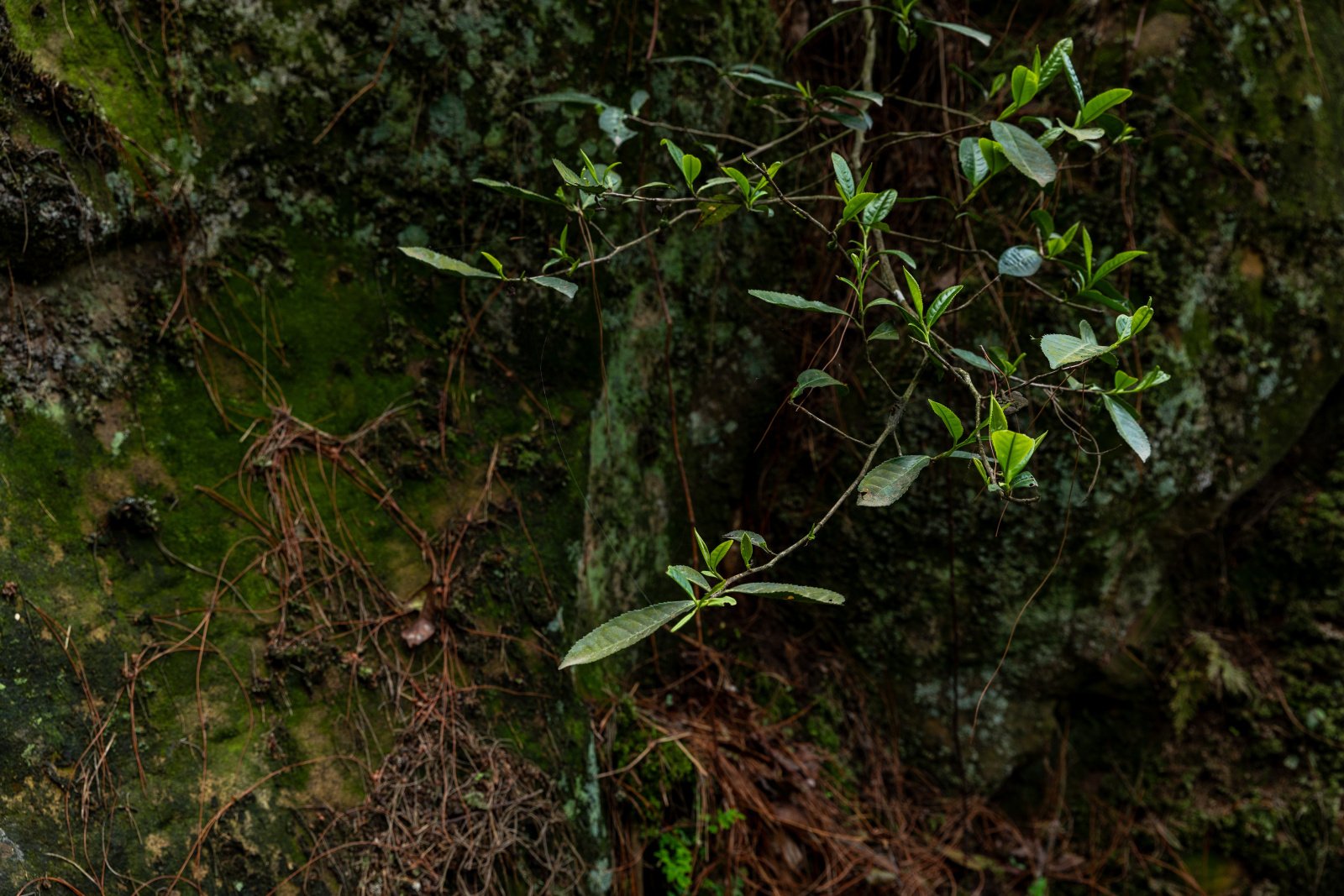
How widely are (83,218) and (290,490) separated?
0.76 metres

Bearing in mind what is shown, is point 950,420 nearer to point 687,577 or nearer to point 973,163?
point 687,577

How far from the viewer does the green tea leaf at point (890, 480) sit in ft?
4.52

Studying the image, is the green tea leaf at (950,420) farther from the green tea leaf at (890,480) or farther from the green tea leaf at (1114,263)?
the green tea leaf at (1114,263)

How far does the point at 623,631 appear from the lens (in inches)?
50.7

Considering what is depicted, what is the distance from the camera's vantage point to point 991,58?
2869 mm

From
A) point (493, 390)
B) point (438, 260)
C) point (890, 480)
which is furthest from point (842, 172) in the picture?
point (493, 390)

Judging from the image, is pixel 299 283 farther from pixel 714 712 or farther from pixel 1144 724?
pixel 1144 724

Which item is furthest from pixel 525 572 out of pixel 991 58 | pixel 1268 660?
pixel 1268 660

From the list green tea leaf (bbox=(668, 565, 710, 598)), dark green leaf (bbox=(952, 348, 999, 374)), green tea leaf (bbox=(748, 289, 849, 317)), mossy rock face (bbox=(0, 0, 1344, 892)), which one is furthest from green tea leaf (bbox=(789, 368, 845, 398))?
mossy rock face (bbox=(0, 0, 1344, 892))

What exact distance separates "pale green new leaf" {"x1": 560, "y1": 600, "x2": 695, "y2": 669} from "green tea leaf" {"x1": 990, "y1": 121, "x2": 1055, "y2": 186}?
1049mm

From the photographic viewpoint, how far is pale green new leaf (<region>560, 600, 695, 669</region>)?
1.25m

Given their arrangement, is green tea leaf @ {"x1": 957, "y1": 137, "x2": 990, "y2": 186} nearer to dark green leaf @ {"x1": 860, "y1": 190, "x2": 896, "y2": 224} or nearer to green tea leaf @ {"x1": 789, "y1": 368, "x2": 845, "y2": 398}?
dark green leaf @ {"x1": 860, "y1": 190, "x2": 896, "y2": 224}

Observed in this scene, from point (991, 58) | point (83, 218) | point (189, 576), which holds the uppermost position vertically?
point (83, 218)

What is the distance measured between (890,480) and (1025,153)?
73 cm
